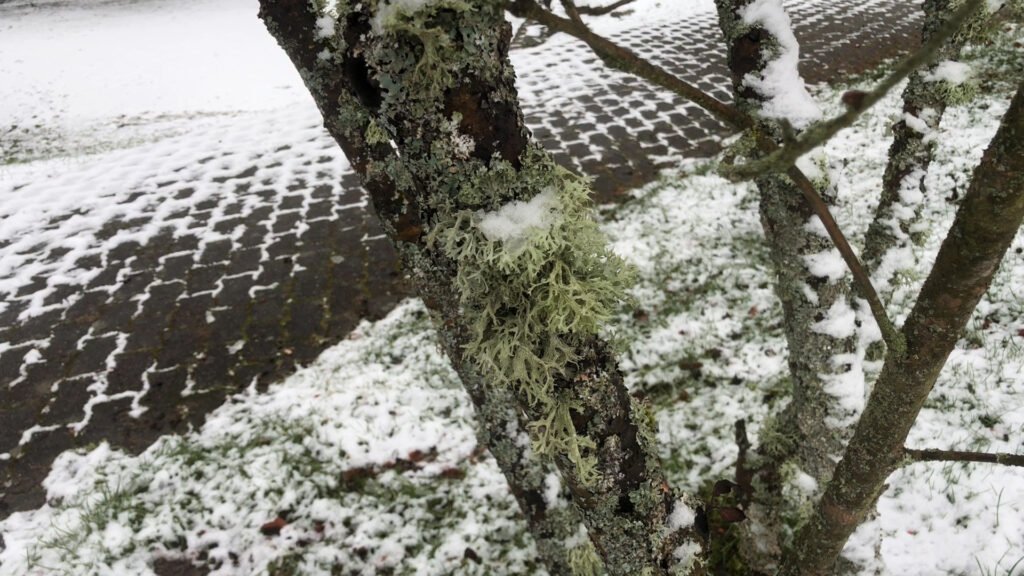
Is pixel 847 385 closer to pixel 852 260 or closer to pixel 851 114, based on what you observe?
pixel 852 260

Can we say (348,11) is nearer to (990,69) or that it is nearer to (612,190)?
(612,190)

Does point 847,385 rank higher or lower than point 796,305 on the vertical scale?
lower

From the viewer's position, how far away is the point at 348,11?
41.6 inches

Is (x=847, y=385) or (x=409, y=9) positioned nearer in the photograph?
(x=409, y=9)

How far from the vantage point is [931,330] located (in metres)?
1.17

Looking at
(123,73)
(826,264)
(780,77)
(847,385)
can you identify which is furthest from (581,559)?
(123,73)

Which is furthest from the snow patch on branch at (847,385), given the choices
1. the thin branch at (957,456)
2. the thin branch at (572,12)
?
the thin branch at (572,12)

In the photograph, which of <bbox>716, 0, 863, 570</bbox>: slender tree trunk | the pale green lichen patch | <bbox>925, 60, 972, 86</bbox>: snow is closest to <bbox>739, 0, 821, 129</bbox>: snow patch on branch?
<bbox>716, 0, 863, 570</bbox>: slender tree trunk

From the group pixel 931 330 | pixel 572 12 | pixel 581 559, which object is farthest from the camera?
pixel 581 559

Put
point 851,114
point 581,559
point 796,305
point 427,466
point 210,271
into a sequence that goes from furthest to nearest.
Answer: point 210,271, point 427,466, point 581,559, point 796,305, point 851,114

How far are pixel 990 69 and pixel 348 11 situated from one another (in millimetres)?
8439

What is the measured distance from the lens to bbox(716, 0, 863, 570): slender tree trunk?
204 centimetres

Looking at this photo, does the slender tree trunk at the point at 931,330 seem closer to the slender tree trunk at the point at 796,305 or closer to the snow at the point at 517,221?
the snow at the point at 517,221

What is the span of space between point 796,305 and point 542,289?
1.48 m
